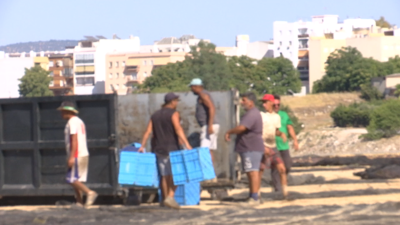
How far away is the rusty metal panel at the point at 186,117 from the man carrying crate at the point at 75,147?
43.0 inches

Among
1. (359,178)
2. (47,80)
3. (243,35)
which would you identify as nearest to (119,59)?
(47,80)

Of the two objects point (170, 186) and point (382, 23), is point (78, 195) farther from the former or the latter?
point (382, 23)

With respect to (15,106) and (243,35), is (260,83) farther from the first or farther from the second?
(15,106)

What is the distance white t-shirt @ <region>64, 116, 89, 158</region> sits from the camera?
1055 centimetres

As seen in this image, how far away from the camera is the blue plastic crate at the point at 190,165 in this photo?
10477 millimetres

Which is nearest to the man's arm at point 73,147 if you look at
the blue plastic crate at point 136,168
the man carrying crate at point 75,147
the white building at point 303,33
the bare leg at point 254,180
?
the man carrying crate at point 75,147

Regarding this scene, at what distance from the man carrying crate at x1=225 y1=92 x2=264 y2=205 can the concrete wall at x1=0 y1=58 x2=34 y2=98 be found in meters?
140

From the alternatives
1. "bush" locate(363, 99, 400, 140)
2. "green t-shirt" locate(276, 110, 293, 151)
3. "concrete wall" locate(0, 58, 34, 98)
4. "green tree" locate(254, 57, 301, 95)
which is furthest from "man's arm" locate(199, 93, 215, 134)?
"concrete wall" locate(0, 58, 34, 98)

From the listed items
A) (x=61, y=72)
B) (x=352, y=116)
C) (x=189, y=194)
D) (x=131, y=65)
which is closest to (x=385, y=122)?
(x=352, y=116)

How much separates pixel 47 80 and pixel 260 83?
145 ft

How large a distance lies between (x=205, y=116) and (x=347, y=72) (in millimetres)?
102857

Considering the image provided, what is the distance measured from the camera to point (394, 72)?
361 ft

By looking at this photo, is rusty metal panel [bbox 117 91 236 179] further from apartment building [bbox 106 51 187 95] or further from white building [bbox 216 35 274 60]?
white building [bbox 216 35 274 60]

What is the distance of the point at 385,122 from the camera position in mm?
67812
